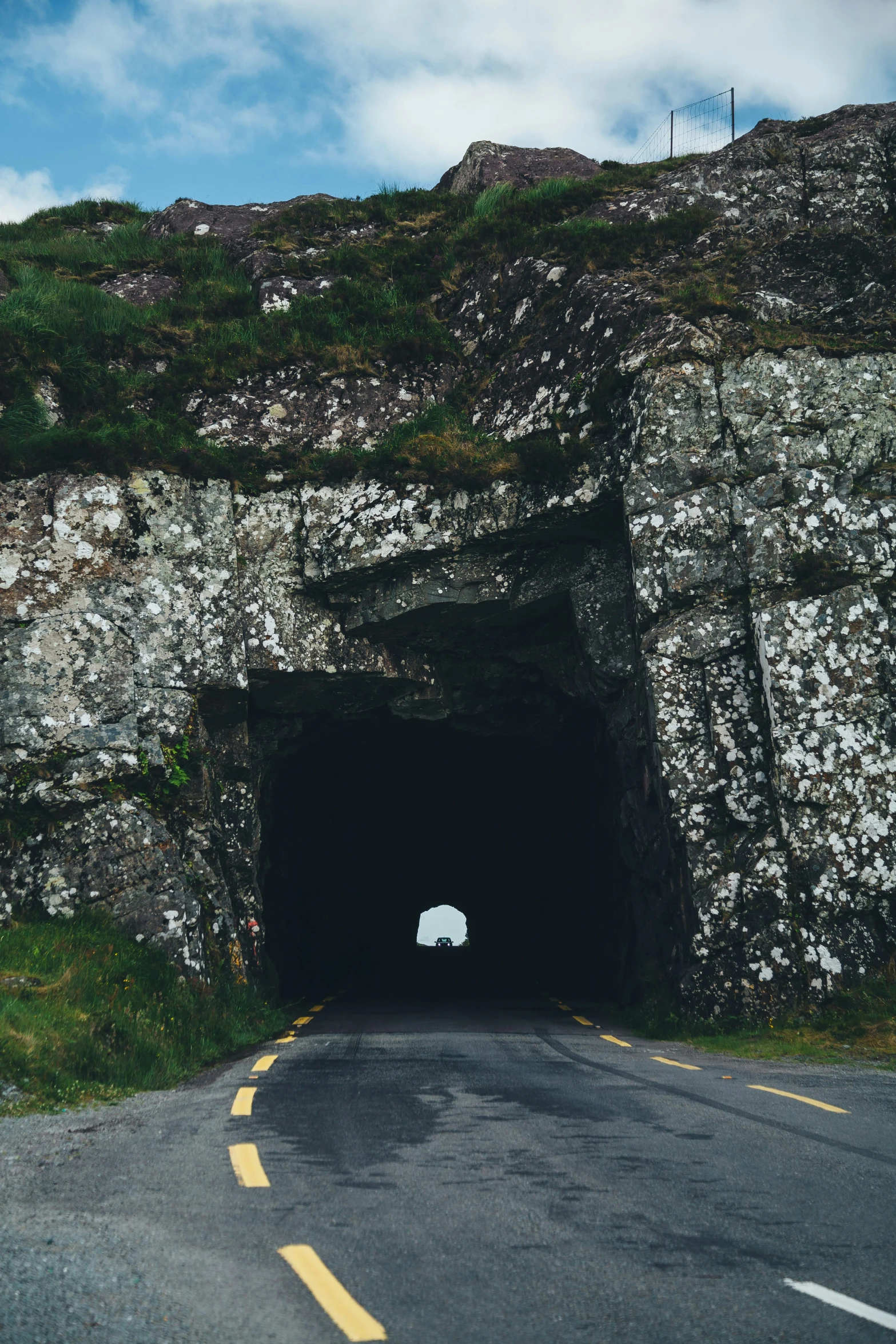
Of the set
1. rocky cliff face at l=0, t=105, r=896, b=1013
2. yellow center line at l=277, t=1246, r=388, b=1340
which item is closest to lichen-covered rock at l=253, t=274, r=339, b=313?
rocky cliff face at l=0, t=105, r=896, b=1013

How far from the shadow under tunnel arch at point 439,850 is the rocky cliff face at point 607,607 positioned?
Answer: 2521 millimetres

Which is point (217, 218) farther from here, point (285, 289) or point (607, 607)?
point (607, 607)

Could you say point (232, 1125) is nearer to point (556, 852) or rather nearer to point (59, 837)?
point (59, 837)

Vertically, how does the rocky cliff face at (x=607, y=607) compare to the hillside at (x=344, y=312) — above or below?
below

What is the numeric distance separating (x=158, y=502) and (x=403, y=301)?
9234mm

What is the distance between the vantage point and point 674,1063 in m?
10.9

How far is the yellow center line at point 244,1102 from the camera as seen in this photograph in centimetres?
789

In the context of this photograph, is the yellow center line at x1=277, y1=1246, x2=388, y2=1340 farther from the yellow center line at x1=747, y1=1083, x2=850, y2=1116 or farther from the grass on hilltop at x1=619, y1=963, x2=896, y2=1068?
the grass on hilltop at x1=619, y1=963, x2=896, y2=1068

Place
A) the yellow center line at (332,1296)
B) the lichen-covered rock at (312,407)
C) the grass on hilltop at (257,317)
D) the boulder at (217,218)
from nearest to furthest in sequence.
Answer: the yellow center line at (332,1296) < the grass on hilltop at (257,317) < the lichen-covered rock at (312,407) < the boulder at (217,218)

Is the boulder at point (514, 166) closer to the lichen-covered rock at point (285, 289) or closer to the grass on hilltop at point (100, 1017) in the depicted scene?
the lichen-covered rock at point (285, 289)

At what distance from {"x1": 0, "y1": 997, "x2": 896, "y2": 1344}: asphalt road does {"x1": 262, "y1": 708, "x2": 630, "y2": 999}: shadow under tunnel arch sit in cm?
1194

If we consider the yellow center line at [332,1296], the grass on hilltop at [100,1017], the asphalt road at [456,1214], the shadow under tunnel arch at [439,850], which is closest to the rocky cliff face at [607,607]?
the grass on hilltop at [100,1017]

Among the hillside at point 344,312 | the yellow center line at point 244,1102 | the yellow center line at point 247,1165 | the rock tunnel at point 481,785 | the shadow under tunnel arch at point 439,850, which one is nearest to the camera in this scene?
the yellow center line at point 247,1165

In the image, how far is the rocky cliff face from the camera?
13797 millimetres
